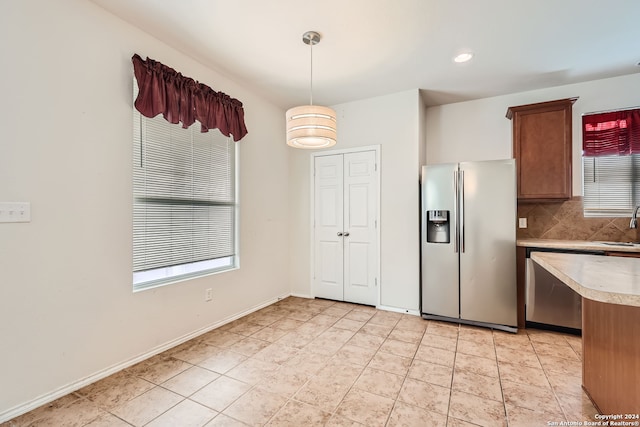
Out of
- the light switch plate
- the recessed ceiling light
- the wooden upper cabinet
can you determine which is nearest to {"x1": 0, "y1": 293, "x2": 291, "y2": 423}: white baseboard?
the light switch plate

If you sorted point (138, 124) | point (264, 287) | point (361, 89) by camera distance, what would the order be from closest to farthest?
point (138, 124)
point (361, 89)
point (264, 287)

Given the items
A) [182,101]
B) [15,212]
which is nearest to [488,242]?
A: [182,101]

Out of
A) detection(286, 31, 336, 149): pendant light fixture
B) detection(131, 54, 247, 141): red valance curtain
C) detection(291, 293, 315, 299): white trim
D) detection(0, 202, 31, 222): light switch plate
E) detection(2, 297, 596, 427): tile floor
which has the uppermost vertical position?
detection(131, 54, 247, 141): red valance curtain

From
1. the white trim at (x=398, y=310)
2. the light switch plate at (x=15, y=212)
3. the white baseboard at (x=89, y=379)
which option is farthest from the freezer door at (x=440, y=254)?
the light switch plate at (x=15, y=212)

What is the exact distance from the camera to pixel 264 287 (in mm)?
3791

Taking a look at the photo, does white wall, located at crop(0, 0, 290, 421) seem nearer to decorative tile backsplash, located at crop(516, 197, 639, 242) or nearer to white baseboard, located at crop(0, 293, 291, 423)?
white baseboard, located at crop(0, 293, 291, 423)

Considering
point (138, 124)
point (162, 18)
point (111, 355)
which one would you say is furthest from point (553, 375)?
point (162, 18)

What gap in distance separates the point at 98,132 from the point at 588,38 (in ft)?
13.3

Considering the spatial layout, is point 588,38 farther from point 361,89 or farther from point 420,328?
point 420,328

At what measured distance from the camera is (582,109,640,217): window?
3.16 metres

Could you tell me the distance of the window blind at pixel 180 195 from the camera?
2.41 m

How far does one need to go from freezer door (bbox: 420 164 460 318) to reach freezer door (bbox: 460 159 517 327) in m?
0.08

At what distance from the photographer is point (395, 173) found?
11.9 ft

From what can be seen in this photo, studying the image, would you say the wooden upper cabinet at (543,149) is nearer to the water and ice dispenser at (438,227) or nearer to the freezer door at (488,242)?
the freezer door at (488,242)
